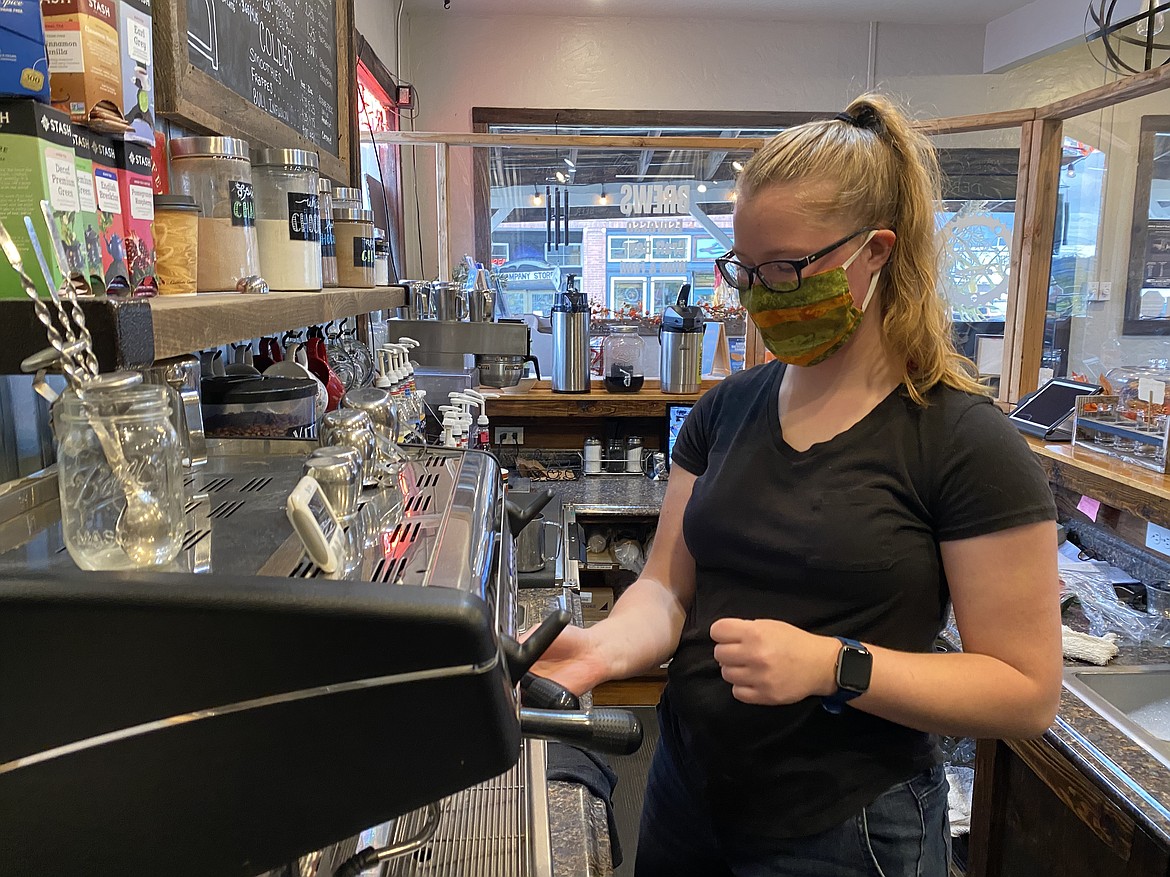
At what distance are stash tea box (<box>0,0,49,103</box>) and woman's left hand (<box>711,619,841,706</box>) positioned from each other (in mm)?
809

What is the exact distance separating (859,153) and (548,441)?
97.1 inches

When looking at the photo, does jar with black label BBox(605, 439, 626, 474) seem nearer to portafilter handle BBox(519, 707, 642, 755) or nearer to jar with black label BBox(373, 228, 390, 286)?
jar with black label BBox(373, 228, 390, 286)

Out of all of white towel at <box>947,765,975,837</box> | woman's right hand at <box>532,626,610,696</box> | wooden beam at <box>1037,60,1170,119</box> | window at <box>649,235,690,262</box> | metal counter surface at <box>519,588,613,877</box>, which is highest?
wooden beam at <box>1037,60,1170,119</box>

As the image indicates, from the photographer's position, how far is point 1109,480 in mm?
1937

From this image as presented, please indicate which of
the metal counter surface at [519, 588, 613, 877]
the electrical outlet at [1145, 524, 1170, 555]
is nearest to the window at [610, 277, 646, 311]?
the electrical outlet at [1145, 524, 1170, 555]

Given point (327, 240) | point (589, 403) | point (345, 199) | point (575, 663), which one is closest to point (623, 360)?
point (589, 403)

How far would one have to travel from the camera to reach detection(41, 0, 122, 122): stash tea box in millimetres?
642

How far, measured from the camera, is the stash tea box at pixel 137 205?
714 millimetres

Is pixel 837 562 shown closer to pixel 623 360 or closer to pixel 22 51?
pixel 22 51

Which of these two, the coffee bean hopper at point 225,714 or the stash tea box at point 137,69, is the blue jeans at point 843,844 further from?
the stash tea box at point 137,69

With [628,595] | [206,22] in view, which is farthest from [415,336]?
[628,595]

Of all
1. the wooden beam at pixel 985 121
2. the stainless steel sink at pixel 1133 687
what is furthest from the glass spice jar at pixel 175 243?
the wooden beam at pixel 985 121

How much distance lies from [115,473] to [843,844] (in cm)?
93

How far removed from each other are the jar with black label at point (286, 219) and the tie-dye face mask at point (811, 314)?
622 millimetres
